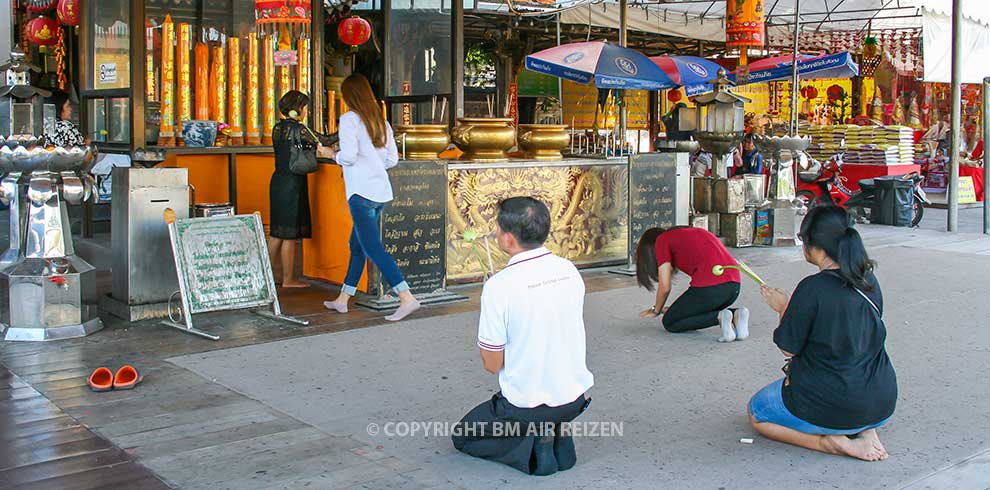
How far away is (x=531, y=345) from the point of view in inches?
160

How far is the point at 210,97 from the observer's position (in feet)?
33.2

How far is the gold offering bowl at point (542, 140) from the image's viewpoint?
9078 mm

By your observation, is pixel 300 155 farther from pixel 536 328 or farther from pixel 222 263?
pixel 536 328

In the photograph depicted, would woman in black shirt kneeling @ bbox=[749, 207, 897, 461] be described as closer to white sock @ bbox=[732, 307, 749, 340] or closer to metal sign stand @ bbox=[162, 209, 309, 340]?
white sock @ bbox=[732, 307, 749, 340]

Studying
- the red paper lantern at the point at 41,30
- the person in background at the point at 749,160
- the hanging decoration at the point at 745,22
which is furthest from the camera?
the person in background at the point at 749,160

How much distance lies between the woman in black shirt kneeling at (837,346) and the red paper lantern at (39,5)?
31.2ft

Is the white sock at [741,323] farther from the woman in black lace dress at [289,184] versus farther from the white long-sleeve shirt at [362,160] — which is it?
the woman in black lace dress at [289,184]

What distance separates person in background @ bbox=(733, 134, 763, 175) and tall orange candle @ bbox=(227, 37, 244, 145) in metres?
7.92

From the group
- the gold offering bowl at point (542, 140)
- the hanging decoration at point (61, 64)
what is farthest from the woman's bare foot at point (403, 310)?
the hanging decoration at point (61, 64)

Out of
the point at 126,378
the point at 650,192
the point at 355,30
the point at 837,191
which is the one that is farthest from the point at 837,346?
the point at 837,191

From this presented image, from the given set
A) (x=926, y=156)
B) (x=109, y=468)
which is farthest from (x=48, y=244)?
(x=926, y=156)

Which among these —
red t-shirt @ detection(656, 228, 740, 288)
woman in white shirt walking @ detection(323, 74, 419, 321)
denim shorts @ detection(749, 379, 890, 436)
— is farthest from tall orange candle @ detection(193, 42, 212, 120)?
denim shorts @ detection(749, 379, 890, 436)

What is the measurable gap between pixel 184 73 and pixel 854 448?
749 centimetres

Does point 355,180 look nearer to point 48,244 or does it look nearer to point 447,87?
point 48,244
